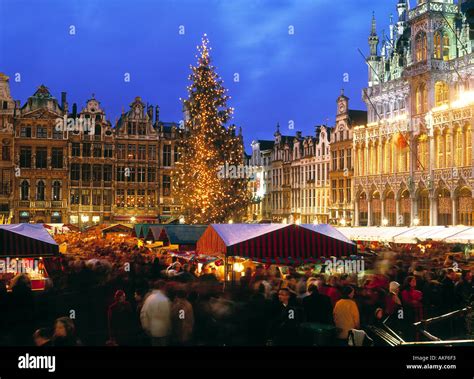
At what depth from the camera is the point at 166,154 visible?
7094cm

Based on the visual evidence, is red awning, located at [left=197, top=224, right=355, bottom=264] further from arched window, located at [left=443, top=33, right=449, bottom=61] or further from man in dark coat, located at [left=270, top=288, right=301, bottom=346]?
arched window, located at [left=443, top=33, right=449, bottom=61]

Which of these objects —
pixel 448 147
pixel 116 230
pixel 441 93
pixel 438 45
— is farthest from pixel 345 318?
pixel 438 45

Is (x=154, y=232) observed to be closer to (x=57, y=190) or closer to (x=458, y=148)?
(x=458, y=148)

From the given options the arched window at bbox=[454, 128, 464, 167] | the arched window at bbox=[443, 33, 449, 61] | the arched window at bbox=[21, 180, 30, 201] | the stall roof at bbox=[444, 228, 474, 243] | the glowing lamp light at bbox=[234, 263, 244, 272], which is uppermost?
→ the arched window at bbox=[443, 33, 449, 61]

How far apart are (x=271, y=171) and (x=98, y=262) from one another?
61613mm

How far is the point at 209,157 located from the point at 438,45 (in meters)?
19.1

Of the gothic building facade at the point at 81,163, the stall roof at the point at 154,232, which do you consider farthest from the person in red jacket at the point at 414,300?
the gothic building facade at the point at 81,163

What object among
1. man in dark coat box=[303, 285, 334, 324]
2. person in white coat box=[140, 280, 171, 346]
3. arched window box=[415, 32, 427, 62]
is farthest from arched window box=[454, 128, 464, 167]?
person in white coat box=[140, 280, 171, 346]

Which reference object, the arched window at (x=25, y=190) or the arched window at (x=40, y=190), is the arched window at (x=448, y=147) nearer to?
the arched window at (x=40, y=190)

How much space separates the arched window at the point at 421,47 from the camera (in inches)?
1912

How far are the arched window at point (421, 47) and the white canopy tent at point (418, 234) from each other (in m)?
22.8

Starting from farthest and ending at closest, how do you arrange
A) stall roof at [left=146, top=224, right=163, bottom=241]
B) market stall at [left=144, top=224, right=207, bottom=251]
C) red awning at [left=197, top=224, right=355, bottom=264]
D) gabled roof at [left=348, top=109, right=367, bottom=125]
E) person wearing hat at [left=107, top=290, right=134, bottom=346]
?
gabled roof at [left=348, top=109, right=367, bottom=125]
stall roof at [left=146, top=224, right=163, bottom=241]
market stall at [left=144, top=224, right=207, bottom=251]
red awning at [left=197, top=224, right=355, bottom=264]
person wearing hat at [left=107, top=290, right=134, bottom=346]

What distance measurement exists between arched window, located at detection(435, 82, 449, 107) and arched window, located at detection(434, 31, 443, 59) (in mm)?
2025

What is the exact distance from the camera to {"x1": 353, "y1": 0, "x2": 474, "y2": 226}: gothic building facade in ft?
147
